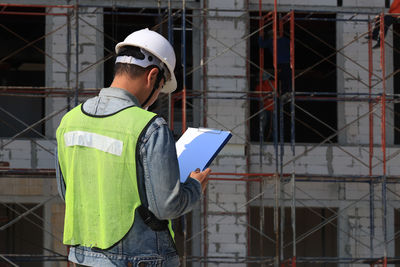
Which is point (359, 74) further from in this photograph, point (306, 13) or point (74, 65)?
point (74, 65)

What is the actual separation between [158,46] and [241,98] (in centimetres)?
1046

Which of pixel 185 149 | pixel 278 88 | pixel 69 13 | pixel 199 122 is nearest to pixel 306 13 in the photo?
pixel 278 88

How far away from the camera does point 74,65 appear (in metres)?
13.6

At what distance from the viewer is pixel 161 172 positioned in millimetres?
2879

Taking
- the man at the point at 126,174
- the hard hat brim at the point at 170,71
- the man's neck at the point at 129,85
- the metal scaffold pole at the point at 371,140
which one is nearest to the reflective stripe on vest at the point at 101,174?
the man at the point at 126,174

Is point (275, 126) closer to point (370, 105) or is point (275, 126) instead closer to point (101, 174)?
point (370, 105)

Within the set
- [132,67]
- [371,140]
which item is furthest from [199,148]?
[371,140]

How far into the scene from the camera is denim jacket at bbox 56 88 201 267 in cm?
289

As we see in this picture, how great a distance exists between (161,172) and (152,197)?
0.10 metres

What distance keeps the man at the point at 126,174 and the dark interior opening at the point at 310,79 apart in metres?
12.1

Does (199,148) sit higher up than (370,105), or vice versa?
(370,105)

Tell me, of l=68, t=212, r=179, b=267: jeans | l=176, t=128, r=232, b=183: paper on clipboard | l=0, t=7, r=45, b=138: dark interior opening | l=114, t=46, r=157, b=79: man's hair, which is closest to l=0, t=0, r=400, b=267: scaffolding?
l=0, t=7, r=45, b=138: dark interior opening

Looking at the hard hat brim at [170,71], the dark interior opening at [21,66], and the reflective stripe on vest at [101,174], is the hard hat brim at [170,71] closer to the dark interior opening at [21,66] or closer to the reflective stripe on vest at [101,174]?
the reflective stripe on vest at [101,174]

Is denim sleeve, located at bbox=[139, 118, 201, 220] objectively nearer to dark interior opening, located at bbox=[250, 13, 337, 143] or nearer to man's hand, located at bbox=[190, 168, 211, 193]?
man's hand, located at bbox=[190, 168, 211, 193]
